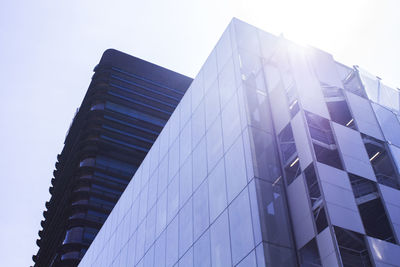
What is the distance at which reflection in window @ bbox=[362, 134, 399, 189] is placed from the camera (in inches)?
894

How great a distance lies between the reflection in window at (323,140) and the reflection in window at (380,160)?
230 centimetres

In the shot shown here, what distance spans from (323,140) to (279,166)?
2.49 metres

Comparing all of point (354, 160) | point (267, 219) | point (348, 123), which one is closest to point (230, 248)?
point (267, 219)

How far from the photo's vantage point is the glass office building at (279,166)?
61.5ft

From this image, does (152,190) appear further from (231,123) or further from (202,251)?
(231,123)

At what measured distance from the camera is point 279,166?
2161cm

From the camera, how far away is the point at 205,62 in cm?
3225

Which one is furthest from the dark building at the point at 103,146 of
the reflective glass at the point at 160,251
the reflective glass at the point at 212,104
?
the reflective glass at the point at 212,104

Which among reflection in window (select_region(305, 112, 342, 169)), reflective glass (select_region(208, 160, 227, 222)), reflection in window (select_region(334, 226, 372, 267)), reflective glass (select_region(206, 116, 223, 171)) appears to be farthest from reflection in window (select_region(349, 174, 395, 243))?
reflective glass (select_region(206, 116, 223, 171))

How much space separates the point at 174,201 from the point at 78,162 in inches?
2475

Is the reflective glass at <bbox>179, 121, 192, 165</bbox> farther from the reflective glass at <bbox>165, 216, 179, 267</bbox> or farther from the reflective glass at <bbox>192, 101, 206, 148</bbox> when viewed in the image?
the reflective glass at <bbox>165, 216, 179, 267</bbox>

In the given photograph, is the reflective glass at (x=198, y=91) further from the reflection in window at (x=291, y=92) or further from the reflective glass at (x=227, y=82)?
the reflection in window at (x=291, y=92)

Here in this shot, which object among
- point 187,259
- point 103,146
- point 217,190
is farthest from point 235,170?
point 103,146

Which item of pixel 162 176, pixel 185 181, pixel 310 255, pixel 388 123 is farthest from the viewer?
pixel 162 176
